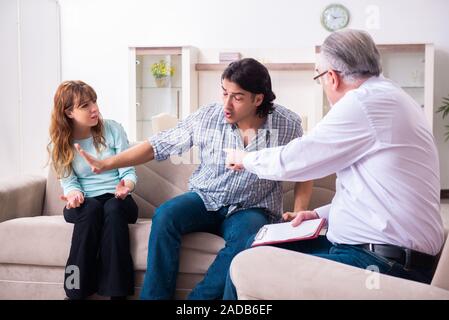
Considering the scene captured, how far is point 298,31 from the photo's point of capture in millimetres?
6121

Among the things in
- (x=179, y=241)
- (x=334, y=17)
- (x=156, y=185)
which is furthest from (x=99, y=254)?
(x=334, y=17)

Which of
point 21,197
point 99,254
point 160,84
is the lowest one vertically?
point 99,254

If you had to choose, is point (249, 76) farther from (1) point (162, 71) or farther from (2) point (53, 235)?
(1) point (162, 71)

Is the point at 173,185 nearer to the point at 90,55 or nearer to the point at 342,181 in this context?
the point at 342,181

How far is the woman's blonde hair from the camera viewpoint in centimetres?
243

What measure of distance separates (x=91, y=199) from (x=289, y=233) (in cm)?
94

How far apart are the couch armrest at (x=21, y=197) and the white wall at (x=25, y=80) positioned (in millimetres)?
2627

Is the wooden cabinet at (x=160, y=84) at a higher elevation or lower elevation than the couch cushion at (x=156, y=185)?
higher

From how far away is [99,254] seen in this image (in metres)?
2.24

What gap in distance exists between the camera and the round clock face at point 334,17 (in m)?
6.04

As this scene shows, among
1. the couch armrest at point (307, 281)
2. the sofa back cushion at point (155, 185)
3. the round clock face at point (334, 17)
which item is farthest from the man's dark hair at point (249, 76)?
the round clock face at point (334, 17)

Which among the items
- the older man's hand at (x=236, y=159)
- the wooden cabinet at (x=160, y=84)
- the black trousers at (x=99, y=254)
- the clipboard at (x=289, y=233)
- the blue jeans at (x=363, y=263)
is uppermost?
the wooden cabinet at (x=160, y=84)

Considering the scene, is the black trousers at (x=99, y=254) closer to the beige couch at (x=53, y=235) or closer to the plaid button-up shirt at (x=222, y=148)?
the beige couch at (x=53, y=235)

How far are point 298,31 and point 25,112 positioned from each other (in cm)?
285
